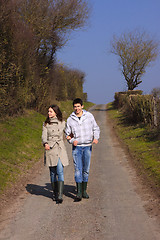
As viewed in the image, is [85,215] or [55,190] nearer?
[85,215]

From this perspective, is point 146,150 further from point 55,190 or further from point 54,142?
point 54,142

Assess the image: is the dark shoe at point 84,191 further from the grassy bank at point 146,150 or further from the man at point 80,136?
the grassy bank at point 146,150

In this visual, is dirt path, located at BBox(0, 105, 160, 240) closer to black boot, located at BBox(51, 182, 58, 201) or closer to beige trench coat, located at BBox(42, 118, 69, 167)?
black boot, located at BBox(51, 182, 58, 201)

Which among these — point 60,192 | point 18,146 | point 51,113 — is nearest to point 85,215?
point 60,192

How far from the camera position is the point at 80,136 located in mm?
7184

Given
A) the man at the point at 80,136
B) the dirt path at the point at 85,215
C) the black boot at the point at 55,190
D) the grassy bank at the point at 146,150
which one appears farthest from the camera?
the grassy bank at the point at 146,150

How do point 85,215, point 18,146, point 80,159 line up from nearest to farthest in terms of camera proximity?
point 85,215, point 80,159, point 18,146

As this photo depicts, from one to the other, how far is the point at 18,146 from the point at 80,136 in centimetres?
737

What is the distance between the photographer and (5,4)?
673 inches

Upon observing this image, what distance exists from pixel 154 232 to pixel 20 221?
8.18 ft

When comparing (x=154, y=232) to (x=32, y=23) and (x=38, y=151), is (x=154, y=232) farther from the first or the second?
(x=32, y=23)

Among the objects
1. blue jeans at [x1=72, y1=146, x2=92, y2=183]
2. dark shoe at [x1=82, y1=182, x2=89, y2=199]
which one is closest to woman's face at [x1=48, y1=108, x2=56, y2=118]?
blue jeans at [x1=72, y1=146, x2=92, y2=183]

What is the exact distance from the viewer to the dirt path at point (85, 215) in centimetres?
529

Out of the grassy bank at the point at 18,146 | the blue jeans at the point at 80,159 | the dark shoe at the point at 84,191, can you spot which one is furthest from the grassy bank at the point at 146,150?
the grassy bank at the point at 18,146
